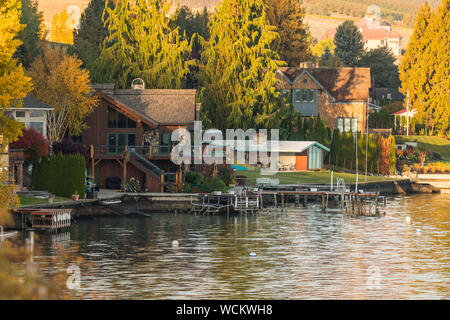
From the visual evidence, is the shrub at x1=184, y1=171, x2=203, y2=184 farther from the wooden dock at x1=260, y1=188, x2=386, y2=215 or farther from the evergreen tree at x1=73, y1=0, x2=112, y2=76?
the evergreen tree at x1=73, y1=0, x2=112, y2=76

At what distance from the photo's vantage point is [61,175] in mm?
68938

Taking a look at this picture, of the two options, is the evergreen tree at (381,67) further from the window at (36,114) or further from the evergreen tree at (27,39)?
the window at (36,114)

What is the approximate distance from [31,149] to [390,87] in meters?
133

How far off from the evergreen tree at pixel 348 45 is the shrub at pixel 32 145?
123 metres

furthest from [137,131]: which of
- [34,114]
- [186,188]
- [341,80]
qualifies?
[341,80]

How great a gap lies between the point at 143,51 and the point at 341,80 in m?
36.4

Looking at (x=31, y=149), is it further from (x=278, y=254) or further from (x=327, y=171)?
(x=327, y=171)

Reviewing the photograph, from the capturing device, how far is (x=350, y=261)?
48.2m

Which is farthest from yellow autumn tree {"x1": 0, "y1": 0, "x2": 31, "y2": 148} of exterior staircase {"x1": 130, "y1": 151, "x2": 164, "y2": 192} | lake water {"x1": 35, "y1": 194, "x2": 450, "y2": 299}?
exterior staircase {"x1": 130, "y1": 151, "x2": 164, "y2": 192}

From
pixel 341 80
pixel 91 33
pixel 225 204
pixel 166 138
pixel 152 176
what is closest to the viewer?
pixel 225 204

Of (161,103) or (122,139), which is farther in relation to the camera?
(161,103)

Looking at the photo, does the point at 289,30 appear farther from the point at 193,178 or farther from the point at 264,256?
the point at 264,256

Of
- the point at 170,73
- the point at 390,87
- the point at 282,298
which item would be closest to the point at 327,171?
the point at 170,73

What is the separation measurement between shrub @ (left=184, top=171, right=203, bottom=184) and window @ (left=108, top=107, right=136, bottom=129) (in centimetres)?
705
